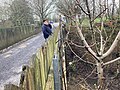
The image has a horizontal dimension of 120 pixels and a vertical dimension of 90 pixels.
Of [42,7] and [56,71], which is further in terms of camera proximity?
[42,7]

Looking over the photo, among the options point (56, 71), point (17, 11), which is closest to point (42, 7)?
point (17, 11)

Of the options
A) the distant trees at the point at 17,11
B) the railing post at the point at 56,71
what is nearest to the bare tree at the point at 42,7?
the distant trees at the point at 17,11

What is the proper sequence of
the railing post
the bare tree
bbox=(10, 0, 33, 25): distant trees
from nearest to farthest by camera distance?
the railing post, bbox=(10, 0, 33, 25): distant trees, the bare tree

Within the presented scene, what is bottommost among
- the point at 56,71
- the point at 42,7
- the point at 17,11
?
the point at 56,71

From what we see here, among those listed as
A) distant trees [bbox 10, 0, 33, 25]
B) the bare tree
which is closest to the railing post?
distant trees [bbox 10, 0, 33, 25]

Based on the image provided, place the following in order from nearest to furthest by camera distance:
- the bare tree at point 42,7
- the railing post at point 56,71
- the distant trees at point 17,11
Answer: the railing post at point 56,71 < the distant trees at point 17,11 < the bare tree at point 42,7

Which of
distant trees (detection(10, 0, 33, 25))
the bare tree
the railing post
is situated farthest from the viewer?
the bare tree

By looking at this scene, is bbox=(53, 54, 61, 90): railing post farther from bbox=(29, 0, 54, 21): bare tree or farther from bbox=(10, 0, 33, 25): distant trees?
bbox=(29, 0, 54, 21): bare tree

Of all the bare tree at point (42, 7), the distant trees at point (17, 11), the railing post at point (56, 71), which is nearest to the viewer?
the railing post at point (56, 71)

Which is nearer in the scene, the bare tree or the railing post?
the railing post

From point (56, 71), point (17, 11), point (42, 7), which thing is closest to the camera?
point (56, 71)

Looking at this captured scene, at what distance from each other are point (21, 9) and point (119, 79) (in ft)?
120

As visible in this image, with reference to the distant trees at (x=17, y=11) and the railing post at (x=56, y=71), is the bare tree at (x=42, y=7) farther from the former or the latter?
the railing post at (x=56, y=71)

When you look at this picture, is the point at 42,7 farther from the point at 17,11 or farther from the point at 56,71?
the point at 56,71
